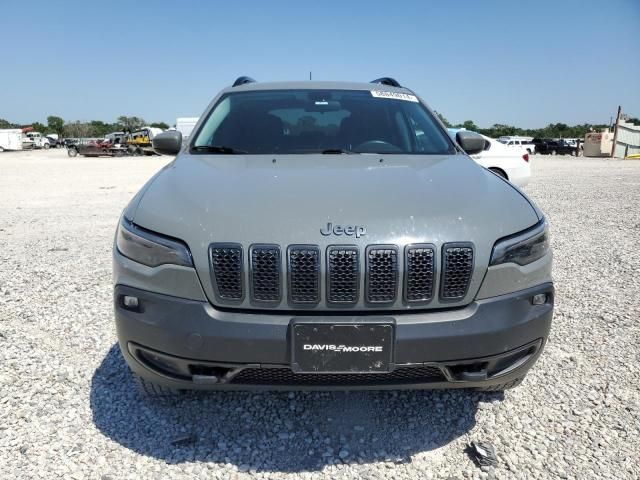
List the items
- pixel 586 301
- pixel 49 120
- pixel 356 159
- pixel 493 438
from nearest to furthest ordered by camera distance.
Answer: pixel 493 438 < pixel 356 159 < pixel 586 301 < pixel 49 120

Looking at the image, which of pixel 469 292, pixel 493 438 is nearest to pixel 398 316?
pixel 469 292

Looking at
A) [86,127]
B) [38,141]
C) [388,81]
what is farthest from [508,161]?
[86,127]

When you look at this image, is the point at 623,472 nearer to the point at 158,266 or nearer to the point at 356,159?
the point at 356,159

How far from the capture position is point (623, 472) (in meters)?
2.10

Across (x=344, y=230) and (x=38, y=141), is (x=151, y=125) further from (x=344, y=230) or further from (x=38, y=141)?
(x=344, y=230)

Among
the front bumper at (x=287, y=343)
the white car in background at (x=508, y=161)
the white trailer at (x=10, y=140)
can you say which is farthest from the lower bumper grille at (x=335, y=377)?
the white trailer at (x=10, y=140)

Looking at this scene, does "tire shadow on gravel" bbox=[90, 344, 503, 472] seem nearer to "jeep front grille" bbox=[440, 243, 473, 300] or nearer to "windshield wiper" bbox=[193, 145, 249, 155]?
"jeep front grille" bbox=[440, 243, 473, 300]

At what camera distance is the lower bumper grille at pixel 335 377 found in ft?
6.37

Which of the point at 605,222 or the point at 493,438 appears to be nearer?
the point at 493,438

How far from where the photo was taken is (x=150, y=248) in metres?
2.00

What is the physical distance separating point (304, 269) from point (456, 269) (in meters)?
0.60

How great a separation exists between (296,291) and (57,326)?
258cm

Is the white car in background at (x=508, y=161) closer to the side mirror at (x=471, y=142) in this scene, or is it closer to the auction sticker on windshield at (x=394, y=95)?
the auction sticker on windshield at (x=394, y=95)

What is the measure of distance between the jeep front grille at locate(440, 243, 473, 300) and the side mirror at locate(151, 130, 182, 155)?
2.15 m
